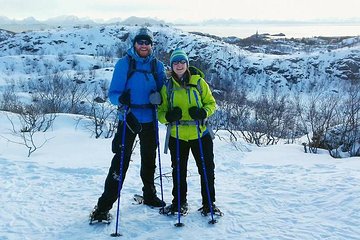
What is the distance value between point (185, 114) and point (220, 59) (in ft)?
275

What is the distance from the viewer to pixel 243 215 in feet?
16.8

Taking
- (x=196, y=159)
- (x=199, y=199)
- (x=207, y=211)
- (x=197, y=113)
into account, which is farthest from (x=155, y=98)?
(x=199, y=199)

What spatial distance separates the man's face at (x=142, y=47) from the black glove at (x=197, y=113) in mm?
918

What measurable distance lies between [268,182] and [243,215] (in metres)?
1.48

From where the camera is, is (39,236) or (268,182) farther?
(268,182)

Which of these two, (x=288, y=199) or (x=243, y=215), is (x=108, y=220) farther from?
(x=288, y=199)

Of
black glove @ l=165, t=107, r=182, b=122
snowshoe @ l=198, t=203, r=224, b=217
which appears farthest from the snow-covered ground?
black glove @ l=165, t=107, r=182, b=122

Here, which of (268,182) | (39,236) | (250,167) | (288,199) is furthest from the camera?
(250,167)

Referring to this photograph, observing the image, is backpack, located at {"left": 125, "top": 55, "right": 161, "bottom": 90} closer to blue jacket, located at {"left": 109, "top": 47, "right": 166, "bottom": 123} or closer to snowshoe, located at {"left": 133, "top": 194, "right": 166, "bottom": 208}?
blue jacket, located at {"left": 109, "top": 47, "right": 166, "bottom": 123}

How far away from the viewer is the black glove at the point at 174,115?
4.77 meters

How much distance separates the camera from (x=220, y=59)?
87062 millimetres

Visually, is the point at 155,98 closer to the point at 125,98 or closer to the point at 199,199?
the point at 125,98

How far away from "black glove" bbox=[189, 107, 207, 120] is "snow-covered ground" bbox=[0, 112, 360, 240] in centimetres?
131

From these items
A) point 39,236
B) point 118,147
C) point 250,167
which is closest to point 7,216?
point 39,236
